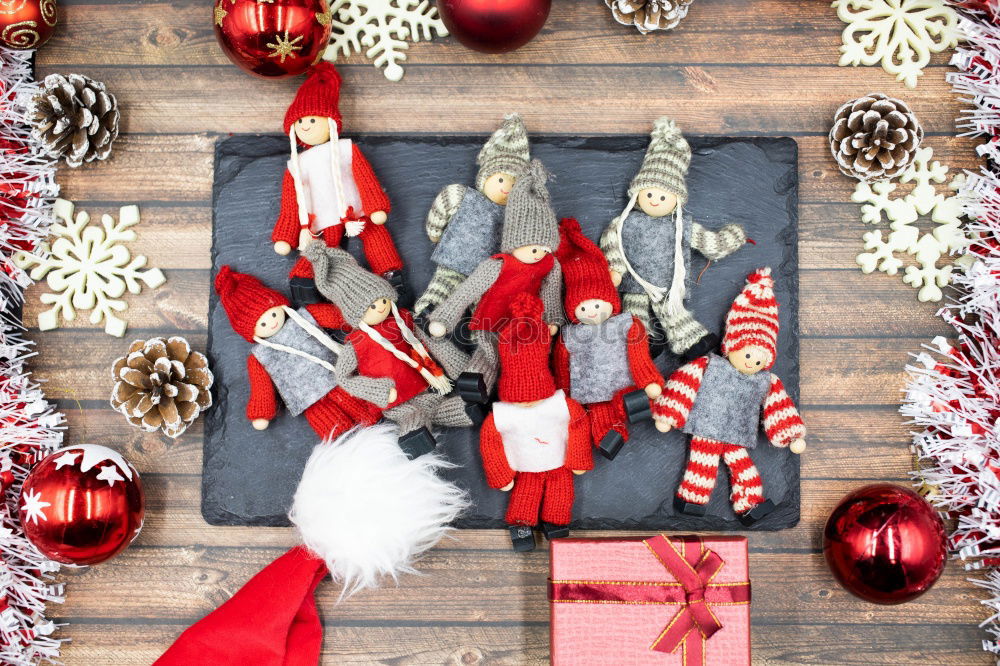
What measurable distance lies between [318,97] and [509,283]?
1.75ft

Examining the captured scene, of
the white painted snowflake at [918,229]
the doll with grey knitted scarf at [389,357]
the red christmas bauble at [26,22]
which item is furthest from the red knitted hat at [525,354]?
the red christmas bauble at [26,22]

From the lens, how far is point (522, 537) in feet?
4.66

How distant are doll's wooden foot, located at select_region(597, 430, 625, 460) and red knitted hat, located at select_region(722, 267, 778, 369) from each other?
0.28 meters

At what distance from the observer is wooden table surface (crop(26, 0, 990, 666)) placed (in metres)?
1.48

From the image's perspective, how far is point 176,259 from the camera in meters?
1.53

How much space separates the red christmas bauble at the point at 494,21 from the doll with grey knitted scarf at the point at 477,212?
0.15 meters

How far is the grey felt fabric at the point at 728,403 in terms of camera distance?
1.40 meters

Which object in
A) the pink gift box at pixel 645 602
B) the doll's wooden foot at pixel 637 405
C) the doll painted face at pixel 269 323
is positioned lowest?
the pink gift box at pixel 645 602

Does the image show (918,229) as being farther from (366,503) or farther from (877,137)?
(366,503)

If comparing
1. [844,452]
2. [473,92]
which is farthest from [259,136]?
[844,452]

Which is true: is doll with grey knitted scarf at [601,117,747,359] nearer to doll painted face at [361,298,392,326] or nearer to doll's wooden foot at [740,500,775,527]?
doll's wooden foot at [740,500,775,527]

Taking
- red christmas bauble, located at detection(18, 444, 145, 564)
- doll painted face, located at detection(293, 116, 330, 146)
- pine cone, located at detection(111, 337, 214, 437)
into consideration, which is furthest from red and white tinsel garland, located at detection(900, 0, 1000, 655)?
red christmas bauble, located at detection(18, 444, 145, 564)

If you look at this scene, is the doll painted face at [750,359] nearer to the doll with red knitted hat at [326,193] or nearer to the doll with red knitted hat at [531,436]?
the doll with red knitted hat at [531,436]

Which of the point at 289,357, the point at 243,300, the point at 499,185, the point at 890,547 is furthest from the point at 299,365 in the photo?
the point at 890,547
